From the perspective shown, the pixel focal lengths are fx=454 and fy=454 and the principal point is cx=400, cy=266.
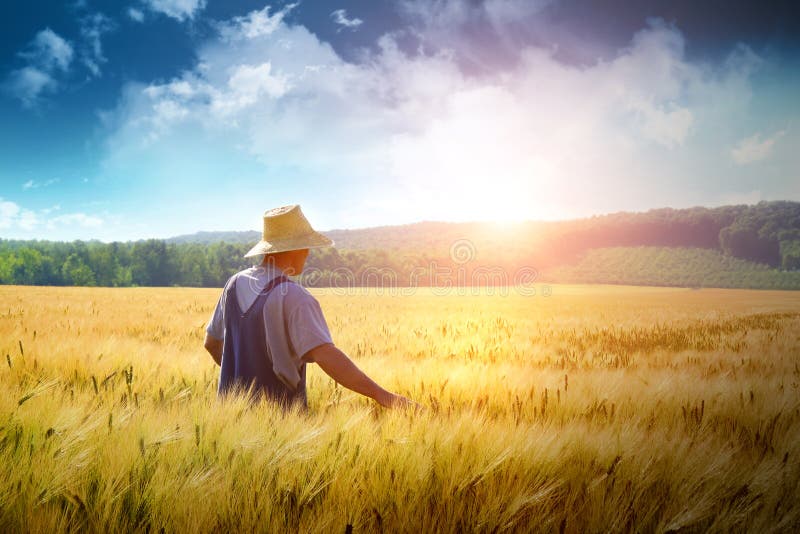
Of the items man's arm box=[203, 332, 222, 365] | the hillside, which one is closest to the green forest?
the hillside

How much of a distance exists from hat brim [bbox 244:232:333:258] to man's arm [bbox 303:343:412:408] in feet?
1.90

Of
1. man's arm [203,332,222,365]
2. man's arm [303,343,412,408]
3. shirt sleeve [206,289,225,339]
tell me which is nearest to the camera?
man's arm [303,343,412,408]

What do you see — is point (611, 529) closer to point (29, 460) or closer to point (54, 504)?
point (54, 504)

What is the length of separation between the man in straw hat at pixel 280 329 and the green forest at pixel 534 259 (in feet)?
197

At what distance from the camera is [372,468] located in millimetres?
1508

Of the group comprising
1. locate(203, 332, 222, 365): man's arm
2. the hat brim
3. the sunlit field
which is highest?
the hat brim

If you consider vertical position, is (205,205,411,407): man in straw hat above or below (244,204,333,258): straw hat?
below

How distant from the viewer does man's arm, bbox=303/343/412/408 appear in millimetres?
2195

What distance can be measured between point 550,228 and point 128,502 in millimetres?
108714

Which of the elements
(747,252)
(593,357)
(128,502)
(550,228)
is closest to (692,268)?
(747,252)

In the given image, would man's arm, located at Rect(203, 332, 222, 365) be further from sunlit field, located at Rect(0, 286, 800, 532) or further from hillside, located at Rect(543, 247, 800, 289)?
hillside, located at Rect(543, 247, 800, 289)

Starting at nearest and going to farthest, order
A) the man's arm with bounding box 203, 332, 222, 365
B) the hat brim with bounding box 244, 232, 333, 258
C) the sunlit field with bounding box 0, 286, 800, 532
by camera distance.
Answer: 1. the sunlit field with bounding box 0, 286, 800, 532
2. the hat brim with bounding box 244, 232, 333, 258
3. the man's arm with bounding box 203, 332, 222, 365

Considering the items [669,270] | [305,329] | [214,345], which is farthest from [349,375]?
[669,270]

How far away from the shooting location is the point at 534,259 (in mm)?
89438
